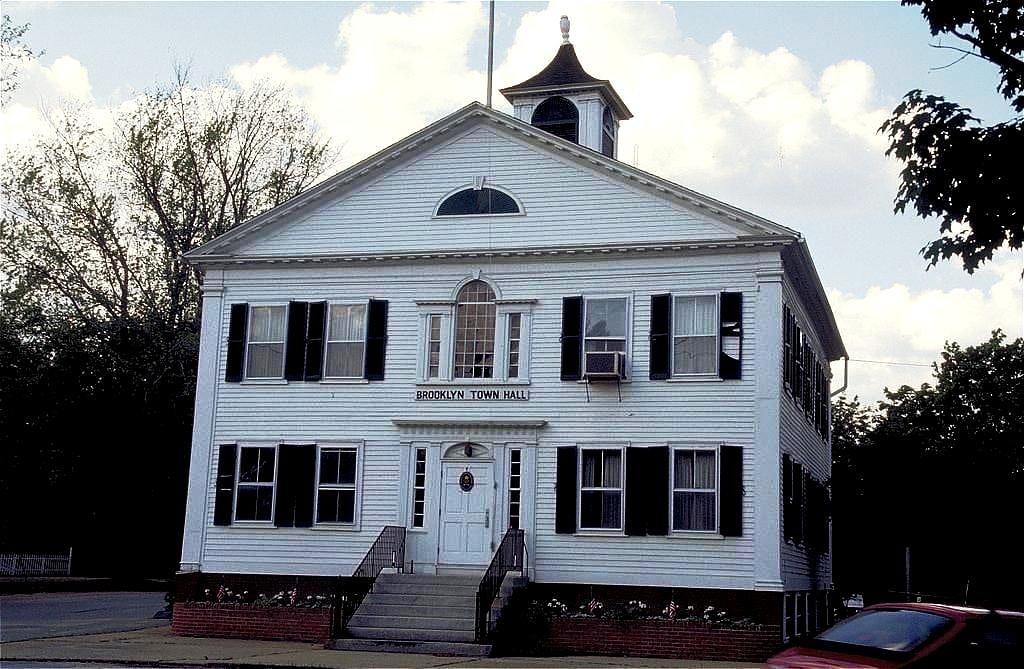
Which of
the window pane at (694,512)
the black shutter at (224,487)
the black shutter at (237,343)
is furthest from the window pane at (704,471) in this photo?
the black shutter at (237,343)

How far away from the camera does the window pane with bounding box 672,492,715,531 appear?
22328mm

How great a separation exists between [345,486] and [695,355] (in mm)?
7064

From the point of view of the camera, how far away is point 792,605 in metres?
24.1

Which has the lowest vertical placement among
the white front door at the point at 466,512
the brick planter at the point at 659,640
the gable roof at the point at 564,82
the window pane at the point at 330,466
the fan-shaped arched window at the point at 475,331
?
the brick planter at the point at 659,640

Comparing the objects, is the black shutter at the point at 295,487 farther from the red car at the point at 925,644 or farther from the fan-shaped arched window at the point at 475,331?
the red car at the point at 925,644

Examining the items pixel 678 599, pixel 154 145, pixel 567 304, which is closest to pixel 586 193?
pixel 567 304

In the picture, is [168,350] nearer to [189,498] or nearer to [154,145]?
[154,145]

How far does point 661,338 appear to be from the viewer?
2305 cm

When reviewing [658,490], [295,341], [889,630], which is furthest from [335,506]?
[889,630]

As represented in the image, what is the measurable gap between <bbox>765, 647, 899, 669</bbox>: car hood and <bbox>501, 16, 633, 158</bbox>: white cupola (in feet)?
59.1

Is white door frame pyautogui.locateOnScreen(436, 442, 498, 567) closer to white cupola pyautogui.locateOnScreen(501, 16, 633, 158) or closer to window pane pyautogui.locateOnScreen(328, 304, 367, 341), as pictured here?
window pane pyautogui.locateOnScreen(328, 304, 367, 341)

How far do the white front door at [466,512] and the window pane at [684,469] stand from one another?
346 cm

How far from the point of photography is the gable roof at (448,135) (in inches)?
903

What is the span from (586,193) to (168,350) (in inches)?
794
